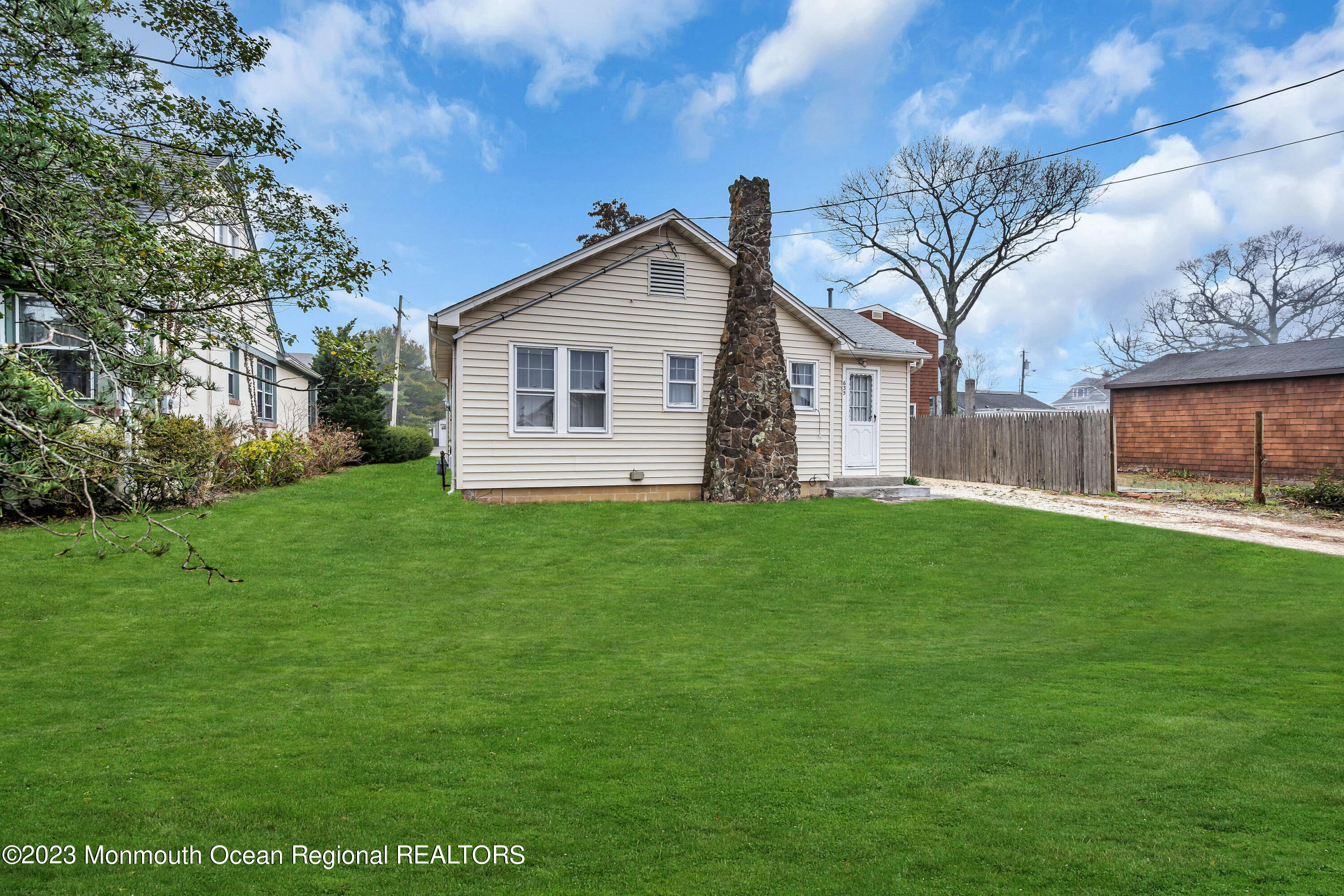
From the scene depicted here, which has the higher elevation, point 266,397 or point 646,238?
point 646,238

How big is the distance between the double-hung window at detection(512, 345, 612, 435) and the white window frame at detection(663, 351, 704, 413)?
1.18 metres

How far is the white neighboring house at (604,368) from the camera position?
13.1 meters

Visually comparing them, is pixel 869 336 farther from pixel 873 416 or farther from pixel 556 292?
pixel 556 292

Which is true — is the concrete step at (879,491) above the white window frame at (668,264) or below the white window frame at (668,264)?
below

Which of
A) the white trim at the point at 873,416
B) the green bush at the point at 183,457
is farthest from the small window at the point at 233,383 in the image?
the white trim at the point at 873,416

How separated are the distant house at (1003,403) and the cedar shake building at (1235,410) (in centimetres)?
3507

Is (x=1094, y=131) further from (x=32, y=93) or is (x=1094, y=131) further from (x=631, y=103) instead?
(x=32, y=93)

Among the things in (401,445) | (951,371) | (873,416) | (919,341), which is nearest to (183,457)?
(873,416)

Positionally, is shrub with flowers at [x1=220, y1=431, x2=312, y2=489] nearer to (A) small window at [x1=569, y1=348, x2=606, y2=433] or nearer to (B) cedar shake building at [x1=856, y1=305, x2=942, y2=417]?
(A) small window at [x1=569, y1=348, x2=606, y2=433]

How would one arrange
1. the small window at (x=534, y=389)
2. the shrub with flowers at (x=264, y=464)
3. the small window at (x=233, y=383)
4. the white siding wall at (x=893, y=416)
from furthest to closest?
the small window at (x=233, y=383)
the white siding wall at (x=893, y=416)
the shrub with flowers at (x=264, y=464)
the small window at (x=534, y=389)

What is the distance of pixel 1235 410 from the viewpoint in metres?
20.6

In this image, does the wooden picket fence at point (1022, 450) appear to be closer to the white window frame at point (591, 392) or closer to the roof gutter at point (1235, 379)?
the roof gutter at point (1235, 379)

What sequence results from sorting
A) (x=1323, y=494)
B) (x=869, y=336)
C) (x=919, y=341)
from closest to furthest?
(x=1323, y=494), (x=869, y=336), (x=919, y=341)

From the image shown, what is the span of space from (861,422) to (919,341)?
75.1 feet
